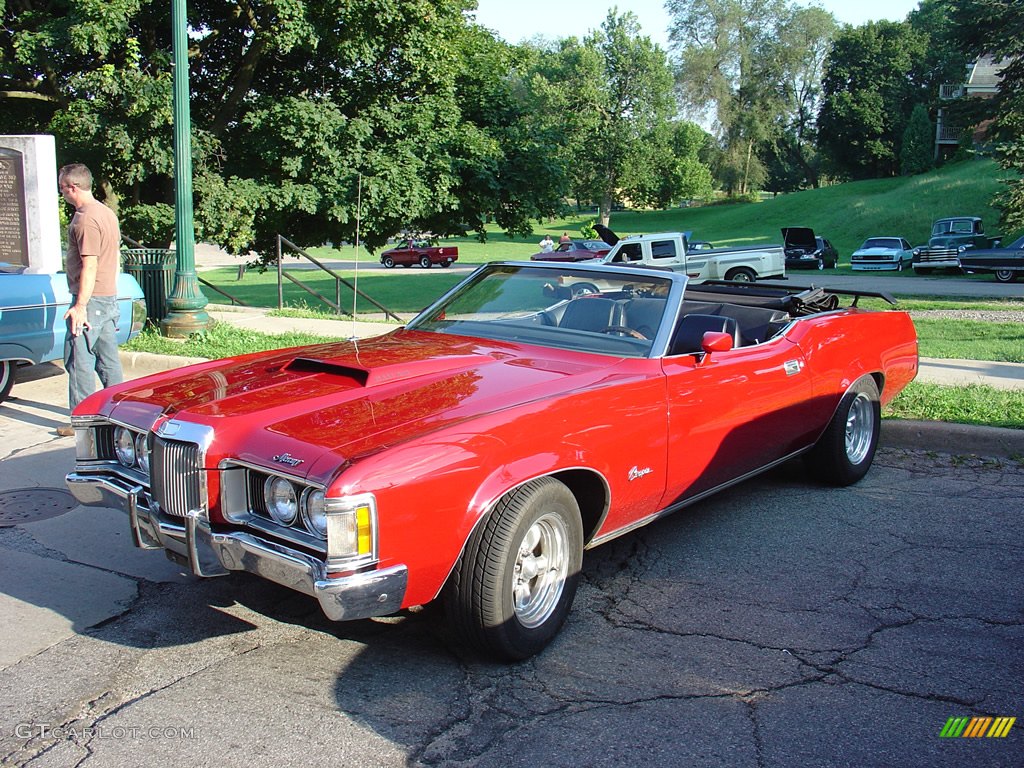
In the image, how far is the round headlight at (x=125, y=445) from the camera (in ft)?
13.1

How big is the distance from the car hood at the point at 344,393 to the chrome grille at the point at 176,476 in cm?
10

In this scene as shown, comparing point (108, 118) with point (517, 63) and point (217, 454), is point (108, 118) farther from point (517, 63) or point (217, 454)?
point (217, 454)

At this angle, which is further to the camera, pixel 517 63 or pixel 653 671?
pixel 517 63

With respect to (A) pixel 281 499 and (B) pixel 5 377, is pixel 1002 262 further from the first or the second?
(A) pixel 281 499

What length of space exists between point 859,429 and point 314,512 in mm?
4097

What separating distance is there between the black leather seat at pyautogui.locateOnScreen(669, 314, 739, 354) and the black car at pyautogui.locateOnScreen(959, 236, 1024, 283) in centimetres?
2597

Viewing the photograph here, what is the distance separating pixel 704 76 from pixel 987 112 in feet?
159

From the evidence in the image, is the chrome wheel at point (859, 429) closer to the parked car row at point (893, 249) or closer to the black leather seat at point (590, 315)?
the black leather seat at point (590, 315)

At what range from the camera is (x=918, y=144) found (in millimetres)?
67875

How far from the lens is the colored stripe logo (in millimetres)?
3184

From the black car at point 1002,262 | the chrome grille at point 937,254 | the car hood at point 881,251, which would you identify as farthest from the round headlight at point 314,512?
the car hood at point 881,251

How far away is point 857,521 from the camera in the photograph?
17.7 feet

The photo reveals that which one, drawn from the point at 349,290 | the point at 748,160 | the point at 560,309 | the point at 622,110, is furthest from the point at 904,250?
the point at 748,160

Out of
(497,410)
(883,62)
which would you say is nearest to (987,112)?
(497,410)
